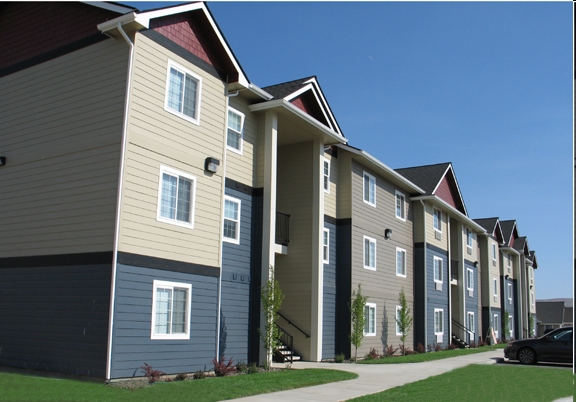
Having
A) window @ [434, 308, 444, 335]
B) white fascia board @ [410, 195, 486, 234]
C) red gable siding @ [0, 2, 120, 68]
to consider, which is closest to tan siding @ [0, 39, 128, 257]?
red gable siding @ [0, 2, 120, 68]

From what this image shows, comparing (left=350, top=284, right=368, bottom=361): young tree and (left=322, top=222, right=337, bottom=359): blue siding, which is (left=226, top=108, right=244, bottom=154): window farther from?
(left=350, top=284, right=368, bottom=361): young tree

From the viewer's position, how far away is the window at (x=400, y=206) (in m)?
29.4

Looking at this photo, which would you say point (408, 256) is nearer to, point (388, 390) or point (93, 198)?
point (388, 390)

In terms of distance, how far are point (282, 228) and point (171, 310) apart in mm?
7556

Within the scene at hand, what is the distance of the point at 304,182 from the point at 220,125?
18.5 feet

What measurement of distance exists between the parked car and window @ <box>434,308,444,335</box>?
9.81 metres

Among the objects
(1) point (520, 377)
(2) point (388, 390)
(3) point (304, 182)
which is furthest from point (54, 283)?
(1) point (520, 377)

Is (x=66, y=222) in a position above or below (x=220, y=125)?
below

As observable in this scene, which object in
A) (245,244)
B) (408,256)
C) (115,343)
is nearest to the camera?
(115,343)

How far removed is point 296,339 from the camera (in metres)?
21.2

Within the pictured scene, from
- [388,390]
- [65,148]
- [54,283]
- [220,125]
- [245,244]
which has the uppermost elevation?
[220,125]

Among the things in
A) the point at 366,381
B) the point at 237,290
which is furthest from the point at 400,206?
the point at 366,381

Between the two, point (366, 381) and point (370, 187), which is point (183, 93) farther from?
point (370, 187)

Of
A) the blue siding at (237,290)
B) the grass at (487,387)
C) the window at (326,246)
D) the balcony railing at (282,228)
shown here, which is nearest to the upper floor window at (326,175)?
the window at (326,246)
